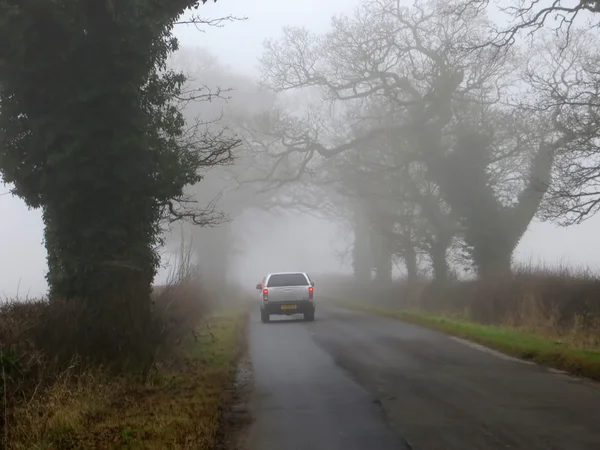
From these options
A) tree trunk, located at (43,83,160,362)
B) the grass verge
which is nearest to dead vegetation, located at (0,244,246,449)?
tree trunk, located at (43,83,160,362)

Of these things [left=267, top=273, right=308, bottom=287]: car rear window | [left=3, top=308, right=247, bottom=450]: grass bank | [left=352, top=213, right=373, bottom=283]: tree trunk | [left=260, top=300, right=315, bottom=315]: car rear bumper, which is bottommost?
[left=3, top=308, right=247, bottom=450]: grass bank

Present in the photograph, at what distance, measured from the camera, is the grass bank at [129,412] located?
8.88 metres

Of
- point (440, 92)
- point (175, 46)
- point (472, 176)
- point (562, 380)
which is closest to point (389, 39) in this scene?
point (440, 92)

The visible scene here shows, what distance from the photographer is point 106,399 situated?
1127cm

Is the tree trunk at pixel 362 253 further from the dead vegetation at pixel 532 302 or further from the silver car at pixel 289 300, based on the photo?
the silver car at pixel 289 300

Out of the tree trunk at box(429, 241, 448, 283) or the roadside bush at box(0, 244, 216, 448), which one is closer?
the roadside bush at box(0, 244, 216, 448)

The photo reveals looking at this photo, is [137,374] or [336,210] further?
[336,210]

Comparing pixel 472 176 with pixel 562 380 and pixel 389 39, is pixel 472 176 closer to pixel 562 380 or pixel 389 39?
pixel 389 39

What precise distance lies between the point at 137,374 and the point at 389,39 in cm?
2319

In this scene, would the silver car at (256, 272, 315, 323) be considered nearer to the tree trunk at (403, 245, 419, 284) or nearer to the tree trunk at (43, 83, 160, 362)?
the tree trunk at (403, 245, 419, 284)

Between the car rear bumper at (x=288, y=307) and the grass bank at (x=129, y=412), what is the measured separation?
49.0ft

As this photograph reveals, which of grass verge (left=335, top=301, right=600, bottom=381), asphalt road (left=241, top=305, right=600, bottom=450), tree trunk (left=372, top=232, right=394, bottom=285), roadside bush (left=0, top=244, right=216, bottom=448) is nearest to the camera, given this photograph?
asphalt road (left=241, top=305, right=600, bottom=450)

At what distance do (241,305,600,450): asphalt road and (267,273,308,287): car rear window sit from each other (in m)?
11.7

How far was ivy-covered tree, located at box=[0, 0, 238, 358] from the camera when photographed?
14.5 meters
